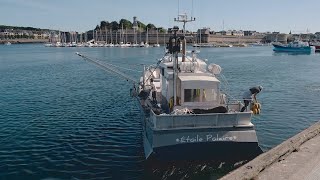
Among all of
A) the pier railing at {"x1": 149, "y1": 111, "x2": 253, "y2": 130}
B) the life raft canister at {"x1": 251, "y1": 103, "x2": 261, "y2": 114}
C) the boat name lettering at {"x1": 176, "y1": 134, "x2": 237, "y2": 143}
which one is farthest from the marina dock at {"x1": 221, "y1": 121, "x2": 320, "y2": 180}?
the life raft canister at {"x1": 251, "y1": 103, "x2": 261, "y2": 114}

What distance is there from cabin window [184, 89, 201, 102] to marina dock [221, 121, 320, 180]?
5.80 metres

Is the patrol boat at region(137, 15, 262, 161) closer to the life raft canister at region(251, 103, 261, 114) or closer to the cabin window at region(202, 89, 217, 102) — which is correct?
the cabin window at region(202, 89, 217, 102)

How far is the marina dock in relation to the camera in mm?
15719

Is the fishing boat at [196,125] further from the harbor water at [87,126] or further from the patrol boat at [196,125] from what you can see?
the harbor water at [87,126]

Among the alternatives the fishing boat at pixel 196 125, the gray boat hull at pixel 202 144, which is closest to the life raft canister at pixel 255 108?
the fishing boat at pixel 196 125

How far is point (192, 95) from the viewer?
23.0 meters

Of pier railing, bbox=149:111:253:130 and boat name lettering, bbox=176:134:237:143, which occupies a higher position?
pier railing, bbox=149:111:253:130

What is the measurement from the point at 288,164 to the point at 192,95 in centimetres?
770

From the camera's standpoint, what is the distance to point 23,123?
1257 inches

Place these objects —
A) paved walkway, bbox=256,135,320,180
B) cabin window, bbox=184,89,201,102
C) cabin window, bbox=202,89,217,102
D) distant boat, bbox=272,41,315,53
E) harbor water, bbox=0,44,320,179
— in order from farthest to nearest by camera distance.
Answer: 1. distant boat, bbox=272,41,315,53
2. cabin window, bbox=202,89,217,102
3. cabin window, bbox=184,89,201,102
4. harbor water, bbox=0,44,320,179
5. paved walkway, bbox=256,135,320,180

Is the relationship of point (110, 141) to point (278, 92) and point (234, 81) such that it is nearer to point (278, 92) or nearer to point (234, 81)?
point (278, 92)

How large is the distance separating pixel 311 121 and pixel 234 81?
28.2 m

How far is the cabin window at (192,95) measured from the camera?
22962 millimetres

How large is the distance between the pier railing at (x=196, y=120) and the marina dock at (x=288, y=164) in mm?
3001
